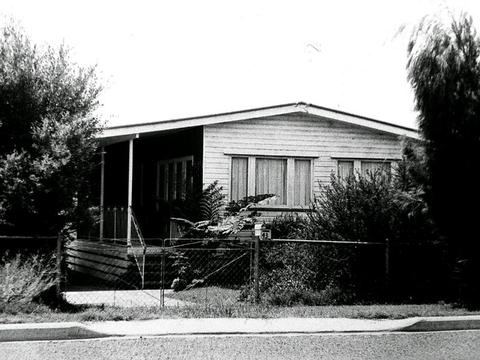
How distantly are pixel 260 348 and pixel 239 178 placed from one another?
935 centimetres

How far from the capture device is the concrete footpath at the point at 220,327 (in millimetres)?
8117

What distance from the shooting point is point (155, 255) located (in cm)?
1495

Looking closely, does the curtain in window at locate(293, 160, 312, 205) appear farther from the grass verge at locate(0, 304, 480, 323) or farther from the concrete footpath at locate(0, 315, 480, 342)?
the concrete footpath at locate(0, 315, 480, 342)

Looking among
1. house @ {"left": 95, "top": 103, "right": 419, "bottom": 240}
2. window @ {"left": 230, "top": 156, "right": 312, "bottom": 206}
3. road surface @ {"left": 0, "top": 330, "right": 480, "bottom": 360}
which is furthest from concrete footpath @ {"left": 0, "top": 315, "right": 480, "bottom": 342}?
window @ {"left": 230, "top": 156, "right": 312, "bottom": 206}

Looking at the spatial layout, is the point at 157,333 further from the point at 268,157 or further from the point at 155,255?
the point at 268,157

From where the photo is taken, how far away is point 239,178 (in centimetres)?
1680

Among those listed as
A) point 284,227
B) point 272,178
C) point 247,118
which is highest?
point 247,118

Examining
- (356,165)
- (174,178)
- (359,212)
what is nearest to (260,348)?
(359,212)

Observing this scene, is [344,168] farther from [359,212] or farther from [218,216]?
[359,212]

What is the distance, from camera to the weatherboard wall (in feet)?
54.2

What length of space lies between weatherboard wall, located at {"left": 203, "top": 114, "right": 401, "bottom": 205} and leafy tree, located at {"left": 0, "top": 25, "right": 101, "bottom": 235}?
222 inches

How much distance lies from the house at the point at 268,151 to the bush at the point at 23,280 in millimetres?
5734

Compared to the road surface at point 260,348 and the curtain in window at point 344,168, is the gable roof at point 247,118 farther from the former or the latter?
the road surface at point 260,348

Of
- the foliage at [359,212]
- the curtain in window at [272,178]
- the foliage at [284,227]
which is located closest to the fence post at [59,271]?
the foliage at [359,212]
